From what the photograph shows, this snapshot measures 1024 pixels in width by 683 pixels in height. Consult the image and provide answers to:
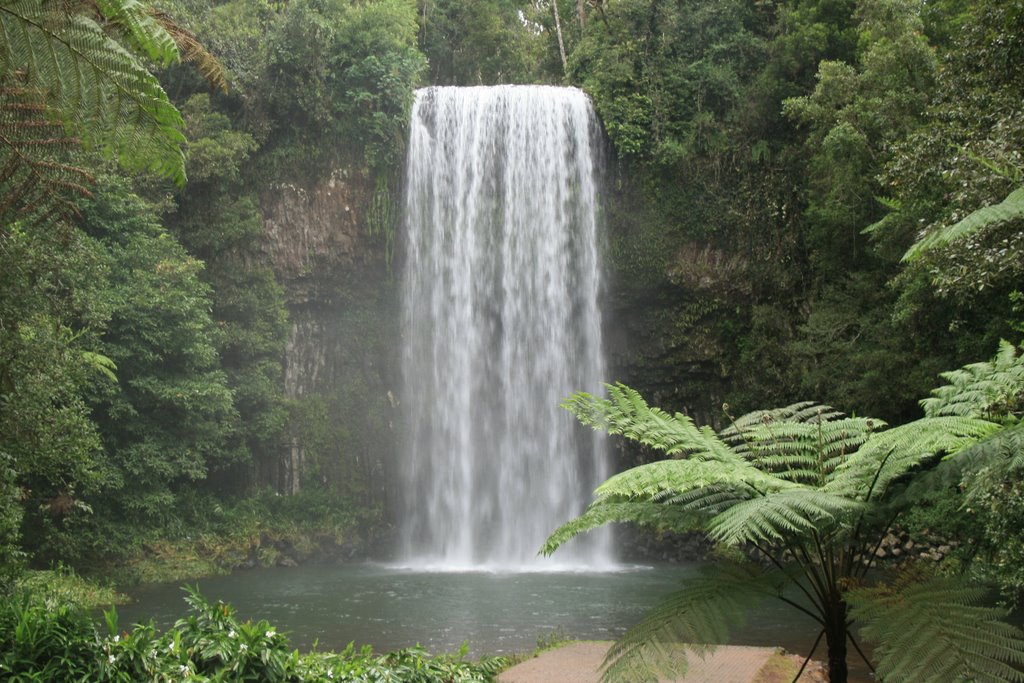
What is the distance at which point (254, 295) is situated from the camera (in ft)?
66.0

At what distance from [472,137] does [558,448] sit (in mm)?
7896

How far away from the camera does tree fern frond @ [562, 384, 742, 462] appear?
414cm

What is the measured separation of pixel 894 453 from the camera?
150 inches

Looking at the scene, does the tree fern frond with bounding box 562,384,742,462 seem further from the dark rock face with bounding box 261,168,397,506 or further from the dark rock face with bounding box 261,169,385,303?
the dark rock face with bounding box 261,169,385,303

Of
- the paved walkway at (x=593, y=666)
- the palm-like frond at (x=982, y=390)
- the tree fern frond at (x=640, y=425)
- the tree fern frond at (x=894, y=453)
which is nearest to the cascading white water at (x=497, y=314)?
the paved walkway at (x=593, y=666)

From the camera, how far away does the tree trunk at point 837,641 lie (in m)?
3.50

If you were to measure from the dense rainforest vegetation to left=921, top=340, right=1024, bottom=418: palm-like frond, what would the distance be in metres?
6.69

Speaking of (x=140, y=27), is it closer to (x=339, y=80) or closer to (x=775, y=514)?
(x=775, y=514)

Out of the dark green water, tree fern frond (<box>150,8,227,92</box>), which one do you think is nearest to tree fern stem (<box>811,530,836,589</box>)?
tree fern frond (<box>150,8,227,92</box>)

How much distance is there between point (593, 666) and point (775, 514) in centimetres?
450

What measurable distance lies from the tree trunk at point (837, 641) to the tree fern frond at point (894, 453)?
50cm

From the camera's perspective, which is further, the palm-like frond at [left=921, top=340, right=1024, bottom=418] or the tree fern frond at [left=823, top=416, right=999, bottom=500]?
the palm-like frond at [left=921, top=340, right=1024, bottom=418]

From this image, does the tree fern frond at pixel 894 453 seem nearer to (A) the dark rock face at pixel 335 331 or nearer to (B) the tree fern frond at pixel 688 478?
(B) the tree fern frond at pixel 688 478

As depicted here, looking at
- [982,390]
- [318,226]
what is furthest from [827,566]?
[318,226]
